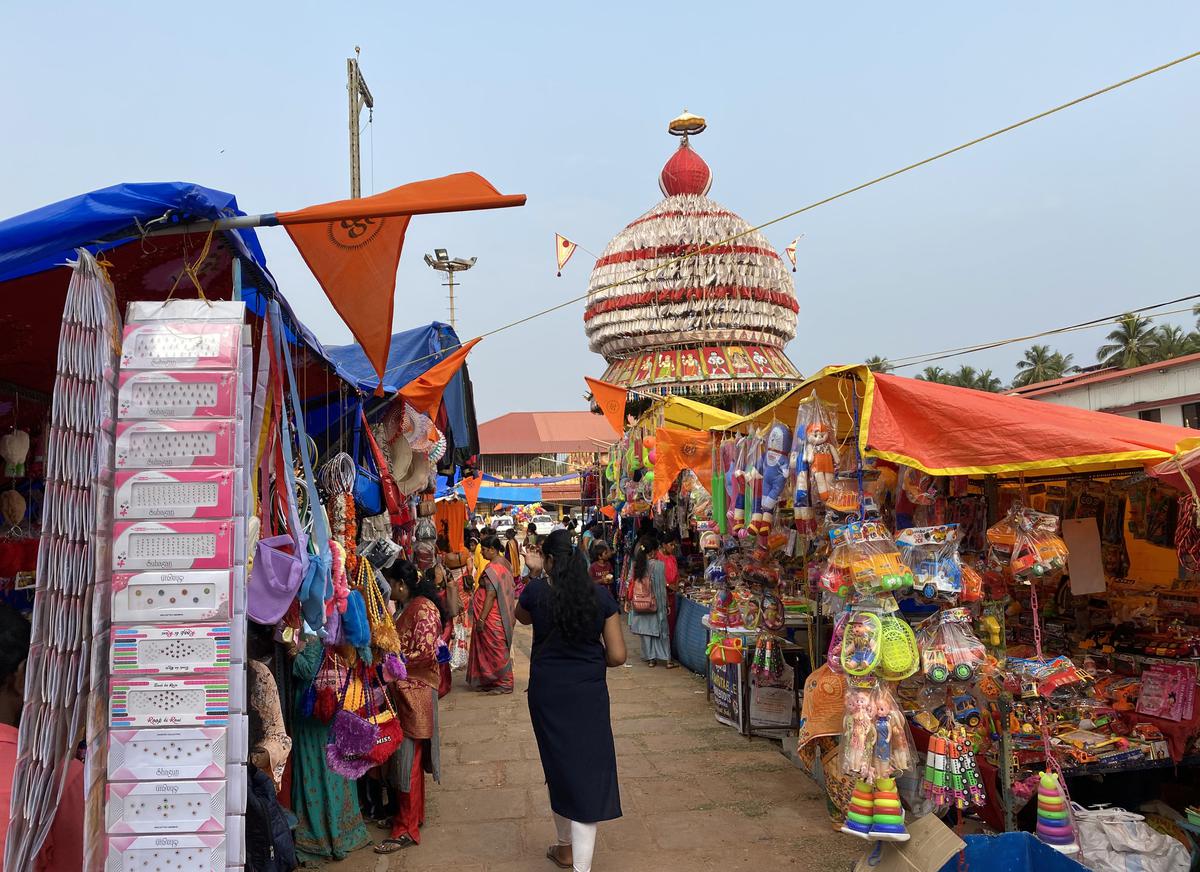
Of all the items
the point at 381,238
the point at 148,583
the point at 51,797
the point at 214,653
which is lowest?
the point at 51,797

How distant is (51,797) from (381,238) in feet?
6.11

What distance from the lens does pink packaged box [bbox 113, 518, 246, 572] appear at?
2260 mm

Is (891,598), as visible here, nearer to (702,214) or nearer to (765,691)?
(765,691)

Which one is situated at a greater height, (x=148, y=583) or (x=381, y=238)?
(x=381, y=238)

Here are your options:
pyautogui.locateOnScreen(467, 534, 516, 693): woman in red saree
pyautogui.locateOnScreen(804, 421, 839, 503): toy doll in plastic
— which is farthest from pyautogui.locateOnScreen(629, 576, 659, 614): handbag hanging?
pyautogui.locateOnScreen(804, 421, 839, 503): toy doll in plastic

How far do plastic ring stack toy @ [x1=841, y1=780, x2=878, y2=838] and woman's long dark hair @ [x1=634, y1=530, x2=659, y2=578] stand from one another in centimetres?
611

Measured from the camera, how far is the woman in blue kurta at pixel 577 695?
157 inches

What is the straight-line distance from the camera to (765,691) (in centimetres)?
679

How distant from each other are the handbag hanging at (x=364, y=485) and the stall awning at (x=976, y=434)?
268 centimetres

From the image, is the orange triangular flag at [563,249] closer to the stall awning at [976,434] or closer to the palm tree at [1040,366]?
the stall awning at [976,434]

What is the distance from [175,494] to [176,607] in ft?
0.98

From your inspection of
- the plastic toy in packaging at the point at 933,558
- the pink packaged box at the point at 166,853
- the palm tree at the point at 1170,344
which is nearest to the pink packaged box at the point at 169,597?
the pink packaged box at the point at 166,853

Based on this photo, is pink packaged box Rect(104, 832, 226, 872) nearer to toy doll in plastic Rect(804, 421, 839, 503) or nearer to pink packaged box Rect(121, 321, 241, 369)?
pink packaged box Rect(121, 321, 241, 369)

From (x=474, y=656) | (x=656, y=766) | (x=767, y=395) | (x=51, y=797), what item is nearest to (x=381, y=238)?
(x=51, y=797)
